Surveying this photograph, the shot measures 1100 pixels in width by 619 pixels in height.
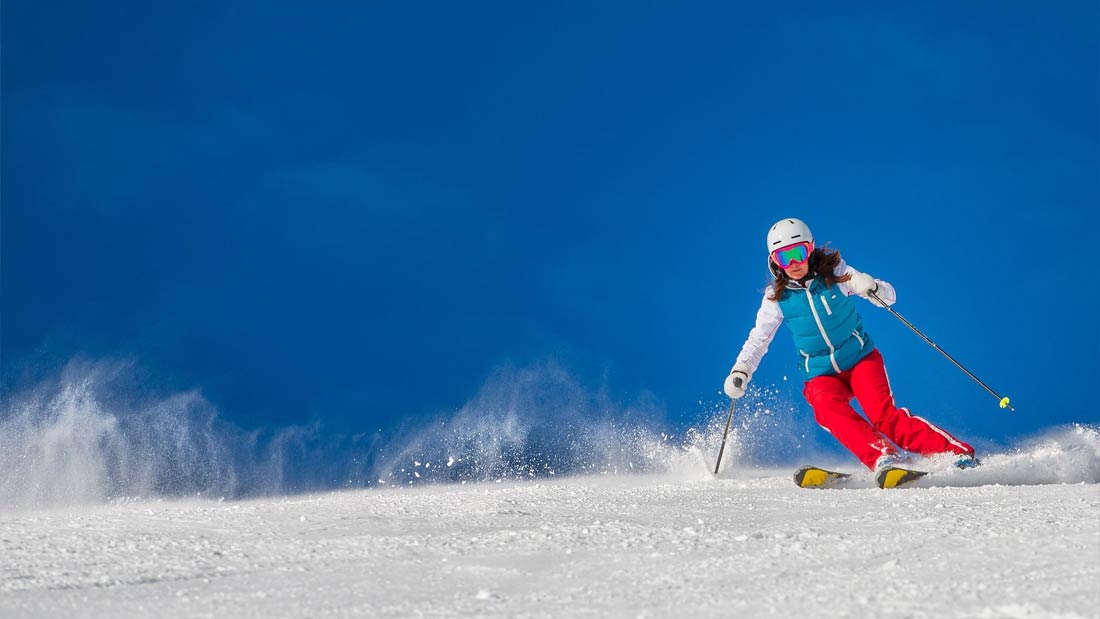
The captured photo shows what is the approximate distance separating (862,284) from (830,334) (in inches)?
14.3

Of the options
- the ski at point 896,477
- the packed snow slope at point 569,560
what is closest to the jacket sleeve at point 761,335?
the ski at point 896,477

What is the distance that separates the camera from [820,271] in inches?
222

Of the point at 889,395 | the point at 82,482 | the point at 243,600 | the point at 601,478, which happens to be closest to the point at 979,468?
the point at 889,395

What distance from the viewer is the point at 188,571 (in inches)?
104

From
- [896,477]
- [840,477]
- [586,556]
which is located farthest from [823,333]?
[586,556]

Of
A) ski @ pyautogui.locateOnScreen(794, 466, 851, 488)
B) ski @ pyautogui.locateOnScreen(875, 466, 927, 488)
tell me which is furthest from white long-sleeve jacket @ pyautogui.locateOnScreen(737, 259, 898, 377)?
ski @ pyautogui.locateOnScreen(875, 466, 927, 488)

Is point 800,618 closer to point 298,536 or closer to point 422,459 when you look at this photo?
point 298,536

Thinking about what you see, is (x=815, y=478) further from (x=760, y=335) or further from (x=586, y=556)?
(x=586, y=556)

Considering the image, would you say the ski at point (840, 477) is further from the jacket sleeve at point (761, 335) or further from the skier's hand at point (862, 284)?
Result: the skier's hand at point (862, 284)

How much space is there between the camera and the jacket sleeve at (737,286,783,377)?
5.79 m

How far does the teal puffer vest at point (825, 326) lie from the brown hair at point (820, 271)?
0.11 ft

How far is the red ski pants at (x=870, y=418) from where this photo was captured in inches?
207

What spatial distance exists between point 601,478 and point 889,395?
6.45ft

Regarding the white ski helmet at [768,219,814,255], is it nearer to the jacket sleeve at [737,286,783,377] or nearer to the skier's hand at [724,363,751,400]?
the jacket sleeve at [737,286,783,377]
